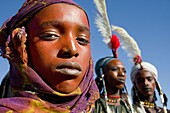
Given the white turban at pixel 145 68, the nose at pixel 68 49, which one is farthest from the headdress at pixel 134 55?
the nose at pixel 68 49

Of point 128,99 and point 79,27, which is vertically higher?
point 79,27

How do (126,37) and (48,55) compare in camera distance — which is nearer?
(48,55)

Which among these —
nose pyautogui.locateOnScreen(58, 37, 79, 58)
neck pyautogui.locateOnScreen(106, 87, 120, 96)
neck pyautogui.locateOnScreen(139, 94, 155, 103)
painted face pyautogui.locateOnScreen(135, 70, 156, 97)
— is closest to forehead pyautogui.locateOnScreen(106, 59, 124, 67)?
neck pyautogui.locateOnScreen(106, 87, 120, 96)

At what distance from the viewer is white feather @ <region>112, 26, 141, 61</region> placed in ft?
19.3

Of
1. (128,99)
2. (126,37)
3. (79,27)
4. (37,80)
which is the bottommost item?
(128,99)

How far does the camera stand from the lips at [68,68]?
5.80ft

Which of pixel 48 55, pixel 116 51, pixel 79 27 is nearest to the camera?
pixel 48 55

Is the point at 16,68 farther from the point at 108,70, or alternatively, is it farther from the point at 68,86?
the point at 108,70

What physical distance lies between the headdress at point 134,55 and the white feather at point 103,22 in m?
0.26

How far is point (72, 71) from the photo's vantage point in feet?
5.87

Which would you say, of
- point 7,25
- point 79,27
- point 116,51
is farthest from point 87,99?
point 116,51

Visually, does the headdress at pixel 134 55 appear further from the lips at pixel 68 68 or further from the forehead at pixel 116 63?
the lips at pixel 68 68

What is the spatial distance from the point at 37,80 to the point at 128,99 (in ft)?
11.6

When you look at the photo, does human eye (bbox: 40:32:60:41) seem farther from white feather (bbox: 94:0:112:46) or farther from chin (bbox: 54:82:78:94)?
white feather (bbox: 94:0:112:46)
